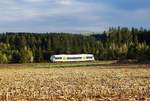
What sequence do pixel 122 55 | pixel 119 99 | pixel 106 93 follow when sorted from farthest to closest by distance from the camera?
1. pixel 122 55
2. pixel 106 93
3. pixel 119 99

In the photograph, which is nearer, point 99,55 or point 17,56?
point 17,56

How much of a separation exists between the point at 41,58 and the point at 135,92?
534 ft

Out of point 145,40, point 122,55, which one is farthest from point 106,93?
Result: point 145,40

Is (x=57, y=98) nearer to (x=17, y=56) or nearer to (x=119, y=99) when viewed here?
(x=119, y=99)

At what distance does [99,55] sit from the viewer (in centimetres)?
18712

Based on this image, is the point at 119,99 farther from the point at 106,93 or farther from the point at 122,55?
the point at 122,55

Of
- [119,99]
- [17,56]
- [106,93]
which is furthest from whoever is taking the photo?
[17,56]

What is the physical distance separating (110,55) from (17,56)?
35.0 meters

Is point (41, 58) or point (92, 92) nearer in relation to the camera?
point (92, 92)

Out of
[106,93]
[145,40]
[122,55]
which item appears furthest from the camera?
[145,40]

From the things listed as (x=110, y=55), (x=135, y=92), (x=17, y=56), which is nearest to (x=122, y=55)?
(x=110, y=55)

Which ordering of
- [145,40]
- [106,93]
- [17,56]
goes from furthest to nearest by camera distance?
[145,40] < [17,56] < [106,93]

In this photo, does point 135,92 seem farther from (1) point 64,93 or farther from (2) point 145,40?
(2) point 145,40

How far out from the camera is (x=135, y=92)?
24.0 meters
